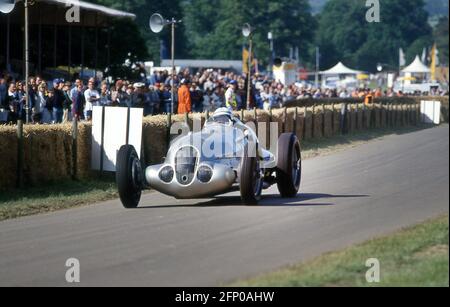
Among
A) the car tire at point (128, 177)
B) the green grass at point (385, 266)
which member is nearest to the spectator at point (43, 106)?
the car tire at point (128, 177)

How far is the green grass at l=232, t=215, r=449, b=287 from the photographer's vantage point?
8.73m

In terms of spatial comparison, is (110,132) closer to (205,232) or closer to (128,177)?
(128,177)

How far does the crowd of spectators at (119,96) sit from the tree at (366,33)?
62427 millimetres

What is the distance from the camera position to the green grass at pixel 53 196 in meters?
15.4

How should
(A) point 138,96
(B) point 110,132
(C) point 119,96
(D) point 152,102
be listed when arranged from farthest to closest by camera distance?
(D) point 152,102 < (A) point 138,96 < (C) point 119,96 < (B) point 110,132

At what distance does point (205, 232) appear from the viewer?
1207cm

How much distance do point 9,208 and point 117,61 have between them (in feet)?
71.9

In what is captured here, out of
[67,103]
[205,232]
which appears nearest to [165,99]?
[67,103]

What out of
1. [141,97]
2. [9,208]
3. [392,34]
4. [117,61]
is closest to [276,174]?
[9,208]

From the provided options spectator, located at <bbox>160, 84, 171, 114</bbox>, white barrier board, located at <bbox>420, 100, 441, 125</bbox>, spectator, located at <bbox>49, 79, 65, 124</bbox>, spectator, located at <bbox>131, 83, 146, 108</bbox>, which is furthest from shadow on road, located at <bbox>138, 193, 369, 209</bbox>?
white barrier board, located at <bbox>420, 100, 441, 125</bbox>

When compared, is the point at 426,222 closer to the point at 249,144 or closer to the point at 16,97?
the point at 249,144

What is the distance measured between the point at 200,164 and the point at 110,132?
15.6 ft

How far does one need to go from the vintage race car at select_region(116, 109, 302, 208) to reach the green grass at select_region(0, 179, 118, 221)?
1.52 metres

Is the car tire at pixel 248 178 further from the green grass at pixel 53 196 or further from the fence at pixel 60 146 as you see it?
the fence at pixel 60 146
